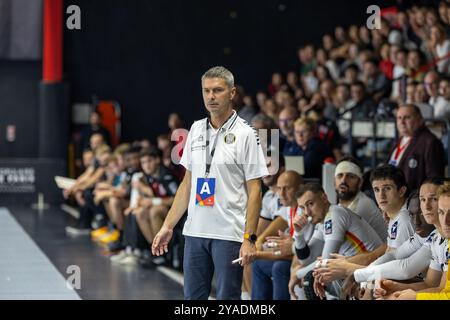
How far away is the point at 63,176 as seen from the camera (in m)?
19.8

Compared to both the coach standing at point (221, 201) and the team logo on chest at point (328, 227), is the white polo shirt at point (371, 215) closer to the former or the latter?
the team logo on chest at point (328, 227)

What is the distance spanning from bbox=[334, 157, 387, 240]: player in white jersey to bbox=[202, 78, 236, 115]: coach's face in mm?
2087

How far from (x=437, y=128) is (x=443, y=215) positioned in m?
5.32

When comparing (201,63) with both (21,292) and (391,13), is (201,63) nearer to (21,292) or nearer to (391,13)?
(391,13)

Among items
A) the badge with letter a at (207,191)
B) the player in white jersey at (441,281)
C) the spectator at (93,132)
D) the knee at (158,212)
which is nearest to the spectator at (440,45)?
the knee at (158,212)

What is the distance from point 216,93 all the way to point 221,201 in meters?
0.65

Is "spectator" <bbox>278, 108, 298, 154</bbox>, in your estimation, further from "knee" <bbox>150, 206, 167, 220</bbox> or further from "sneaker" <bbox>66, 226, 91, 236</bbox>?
"sneaker" <bbox>66, 226, 91, 236</bbox>

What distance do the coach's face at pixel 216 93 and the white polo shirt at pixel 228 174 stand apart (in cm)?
14

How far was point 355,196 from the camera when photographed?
309 inches


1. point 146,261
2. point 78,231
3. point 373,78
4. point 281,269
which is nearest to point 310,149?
point 281,269

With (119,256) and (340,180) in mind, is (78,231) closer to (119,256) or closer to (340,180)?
(119,256)

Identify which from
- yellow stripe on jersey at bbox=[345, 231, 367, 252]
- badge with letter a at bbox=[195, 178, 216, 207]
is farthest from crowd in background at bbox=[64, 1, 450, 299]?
badge with letter a at bbox=[195, 178, 216, 207]

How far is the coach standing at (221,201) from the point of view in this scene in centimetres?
605
